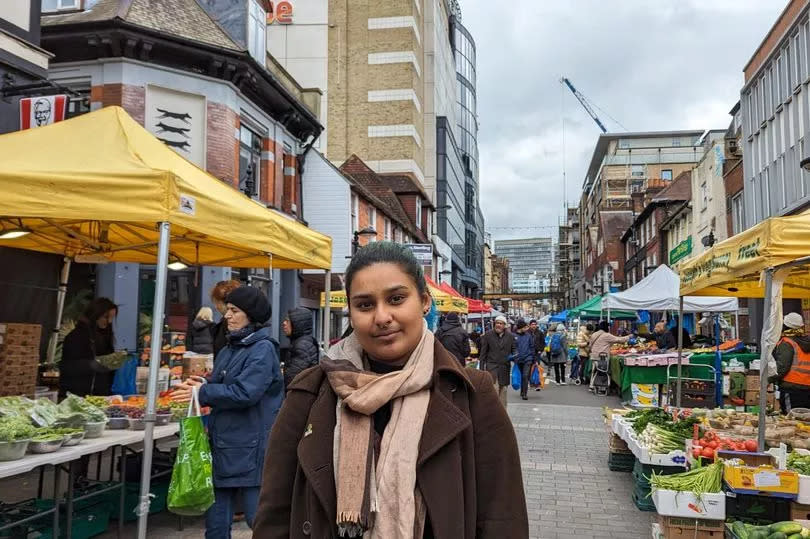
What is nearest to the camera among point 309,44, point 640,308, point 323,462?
point 323,462

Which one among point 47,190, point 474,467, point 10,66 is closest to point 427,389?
point 474,467

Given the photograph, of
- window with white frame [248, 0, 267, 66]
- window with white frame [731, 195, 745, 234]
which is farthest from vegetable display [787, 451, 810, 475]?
window with white frame [731, 195, 745, 234]

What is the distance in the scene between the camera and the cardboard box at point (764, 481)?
536cm

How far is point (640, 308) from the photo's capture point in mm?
18547

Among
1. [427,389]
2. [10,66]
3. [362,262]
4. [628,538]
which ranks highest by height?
[10,66]

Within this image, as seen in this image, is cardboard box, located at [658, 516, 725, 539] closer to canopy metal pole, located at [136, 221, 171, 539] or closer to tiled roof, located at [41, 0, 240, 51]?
canopy metal pole, located at [136, 221, 171, 539]

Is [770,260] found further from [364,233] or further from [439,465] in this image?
[364,233]

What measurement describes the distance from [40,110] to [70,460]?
21.8ft

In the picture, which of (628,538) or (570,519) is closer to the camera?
(628,538)

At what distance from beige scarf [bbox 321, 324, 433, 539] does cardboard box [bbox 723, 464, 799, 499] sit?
14.8 feet

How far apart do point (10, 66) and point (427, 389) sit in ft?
34.3

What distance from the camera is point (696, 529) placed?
5410 mm

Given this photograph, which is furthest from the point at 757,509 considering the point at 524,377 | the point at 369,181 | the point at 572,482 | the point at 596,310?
the point at 369,181

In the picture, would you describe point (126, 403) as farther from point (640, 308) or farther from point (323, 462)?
point (640, 308)
